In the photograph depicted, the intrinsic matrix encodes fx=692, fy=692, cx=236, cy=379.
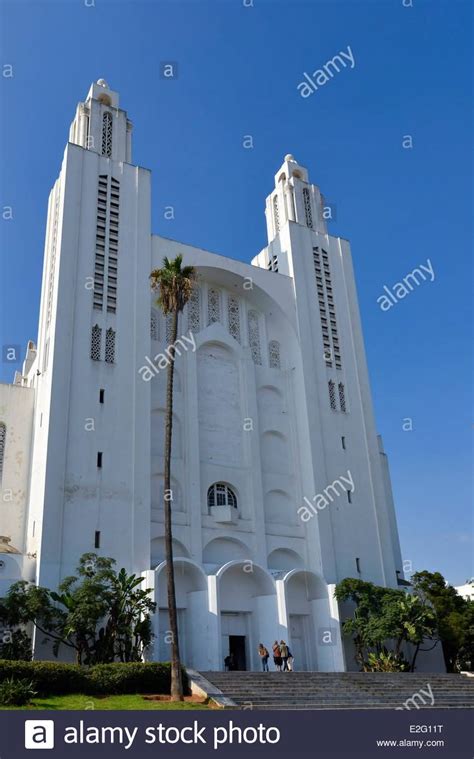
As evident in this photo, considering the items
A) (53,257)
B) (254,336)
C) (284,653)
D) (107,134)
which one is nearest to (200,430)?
(254,336)

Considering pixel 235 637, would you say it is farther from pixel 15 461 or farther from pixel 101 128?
pixel 101 128

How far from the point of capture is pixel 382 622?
27406 mm

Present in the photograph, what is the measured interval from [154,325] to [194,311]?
3.17 metres

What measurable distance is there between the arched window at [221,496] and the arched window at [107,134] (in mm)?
17360

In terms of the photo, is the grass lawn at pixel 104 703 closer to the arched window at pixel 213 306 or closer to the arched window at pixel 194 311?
the arched window at pixel 194 311

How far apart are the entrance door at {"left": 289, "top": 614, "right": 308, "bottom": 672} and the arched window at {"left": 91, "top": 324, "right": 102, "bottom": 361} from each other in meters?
14.0

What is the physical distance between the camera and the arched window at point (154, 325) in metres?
33.0

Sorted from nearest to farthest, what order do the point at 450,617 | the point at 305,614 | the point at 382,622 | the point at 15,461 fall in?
the point at 382,622 → the point at 15,461 → the point at 305,614 → the point at 450,617

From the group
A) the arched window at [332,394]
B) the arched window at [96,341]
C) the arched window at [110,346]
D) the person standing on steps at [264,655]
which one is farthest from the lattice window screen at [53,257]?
the person standing on steps at [264,655]

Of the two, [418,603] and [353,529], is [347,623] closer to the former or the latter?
[418,603]

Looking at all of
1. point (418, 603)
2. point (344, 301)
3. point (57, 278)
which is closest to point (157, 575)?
point (418, 603)
